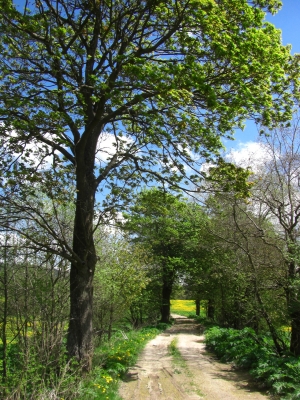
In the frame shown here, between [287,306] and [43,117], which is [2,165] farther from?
[287,306]

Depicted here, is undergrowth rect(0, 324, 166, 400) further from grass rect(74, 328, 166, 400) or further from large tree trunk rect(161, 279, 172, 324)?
large tree trunk rect(161, 279, 172, 324)

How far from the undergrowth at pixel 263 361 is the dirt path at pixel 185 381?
0.37 meters

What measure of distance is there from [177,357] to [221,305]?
10.7 metres

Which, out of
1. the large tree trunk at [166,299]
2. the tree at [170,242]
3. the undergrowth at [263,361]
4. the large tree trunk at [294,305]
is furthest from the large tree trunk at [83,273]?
the large tree trunk at [166,299]

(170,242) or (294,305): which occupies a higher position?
(170,242)

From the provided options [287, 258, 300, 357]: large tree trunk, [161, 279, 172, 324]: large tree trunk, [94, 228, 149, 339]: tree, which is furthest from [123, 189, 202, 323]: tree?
[287, 258, 300, 357]: large tree trunk

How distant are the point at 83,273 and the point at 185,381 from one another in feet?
14.0

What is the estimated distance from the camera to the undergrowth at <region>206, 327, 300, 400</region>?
26.0ft

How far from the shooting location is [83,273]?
8305 mm

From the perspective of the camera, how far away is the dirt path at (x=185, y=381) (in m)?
8.31

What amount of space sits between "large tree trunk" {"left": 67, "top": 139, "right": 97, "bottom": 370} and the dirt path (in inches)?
61.1

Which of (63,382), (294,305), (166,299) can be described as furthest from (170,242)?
(63,382)

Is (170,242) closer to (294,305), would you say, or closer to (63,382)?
(294,305)

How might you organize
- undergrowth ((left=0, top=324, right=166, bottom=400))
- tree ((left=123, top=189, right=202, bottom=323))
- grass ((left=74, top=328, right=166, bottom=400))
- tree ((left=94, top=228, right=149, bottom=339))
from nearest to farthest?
undergrowth ((left=0, top=324, right=166, bottom=400)) → grass ((left=74, top=328, right=166, bottom=400)) → tree ((left=94, top=228, right=149, bottom=339)) → tree ((left=123, top=189, right=202, bottom=323))
